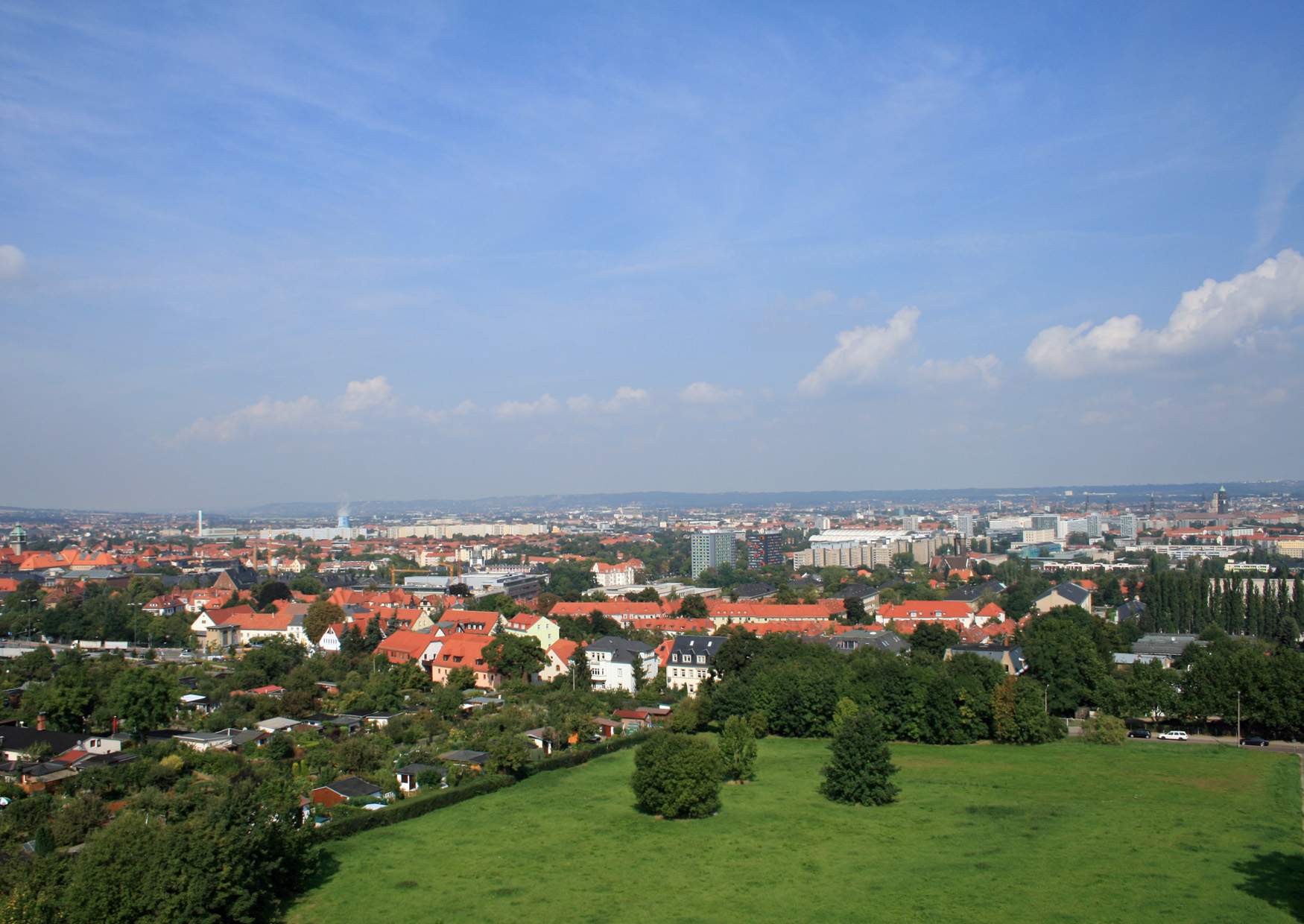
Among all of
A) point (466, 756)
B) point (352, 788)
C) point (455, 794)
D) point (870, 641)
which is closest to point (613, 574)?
point (870, 641)

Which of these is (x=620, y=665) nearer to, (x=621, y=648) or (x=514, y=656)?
(x=621, y=648)

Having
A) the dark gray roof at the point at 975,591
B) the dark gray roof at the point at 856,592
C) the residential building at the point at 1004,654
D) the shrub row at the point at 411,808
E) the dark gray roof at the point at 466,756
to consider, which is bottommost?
the shrub row at the point at 411,808

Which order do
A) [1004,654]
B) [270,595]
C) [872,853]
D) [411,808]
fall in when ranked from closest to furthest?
[872,853] → [411,808] → [1004,654] → [270,595]

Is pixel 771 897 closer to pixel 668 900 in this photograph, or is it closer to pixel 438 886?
pixel 668 900

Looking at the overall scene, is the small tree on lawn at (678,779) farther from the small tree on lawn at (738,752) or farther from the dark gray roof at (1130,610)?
the dark gray roof at (1130,610)

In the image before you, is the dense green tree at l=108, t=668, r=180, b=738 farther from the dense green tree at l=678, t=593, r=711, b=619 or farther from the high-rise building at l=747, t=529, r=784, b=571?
the high-rise building at l=747, t=529, r=784, b=571

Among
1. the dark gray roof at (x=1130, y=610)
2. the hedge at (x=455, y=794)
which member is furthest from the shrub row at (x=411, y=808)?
the dark gray roof at (x=1130, y=610)
